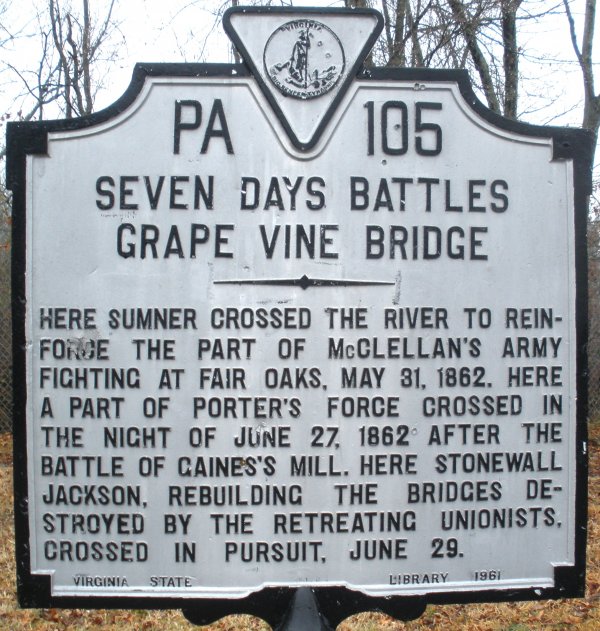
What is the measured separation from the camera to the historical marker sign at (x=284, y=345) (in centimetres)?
248

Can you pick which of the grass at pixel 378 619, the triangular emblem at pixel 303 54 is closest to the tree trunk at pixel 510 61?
the grass at pixel 378 619

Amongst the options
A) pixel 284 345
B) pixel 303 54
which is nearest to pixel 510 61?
pixel 303 54

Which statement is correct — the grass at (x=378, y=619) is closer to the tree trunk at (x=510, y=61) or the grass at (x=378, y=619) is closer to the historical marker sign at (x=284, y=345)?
the historical marker sign at (x=284, y=345)

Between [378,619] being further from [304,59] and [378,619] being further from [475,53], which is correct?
[475,53]

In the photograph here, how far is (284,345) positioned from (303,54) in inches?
43.5

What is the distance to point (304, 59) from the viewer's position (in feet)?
8.35

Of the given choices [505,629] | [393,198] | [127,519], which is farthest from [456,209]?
[505,629]

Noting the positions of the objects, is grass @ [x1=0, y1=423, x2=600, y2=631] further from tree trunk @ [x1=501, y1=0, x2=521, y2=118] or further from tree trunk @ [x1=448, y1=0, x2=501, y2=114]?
tree trunk @ [x1=448, y1=0, x2=501, y2=114]

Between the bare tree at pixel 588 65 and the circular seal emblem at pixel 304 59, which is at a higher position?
the bare tree at pixel 588 65

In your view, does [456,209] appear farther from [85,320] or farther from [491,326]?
[85,320]

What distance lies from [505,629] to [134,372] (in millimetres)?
3119

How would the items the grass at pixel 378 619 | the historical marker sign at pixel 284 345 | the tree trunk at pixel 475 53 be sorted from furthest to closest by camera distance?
the tree trunk at pixel 475 53, the grass at pixel 378 619, the historical marker sign at pixel 284 345

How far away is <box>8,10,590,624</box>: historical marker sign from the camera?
2.48 m

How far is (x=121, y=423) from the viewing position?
2.48 metres
